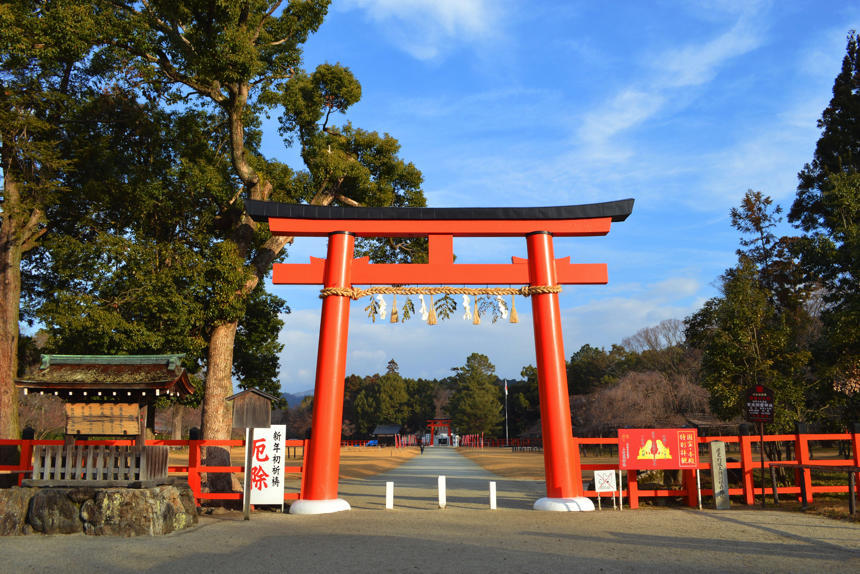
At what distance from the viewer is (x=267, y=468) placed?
9.55 m

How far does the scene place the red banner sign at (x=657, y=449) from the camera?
9.88 meters

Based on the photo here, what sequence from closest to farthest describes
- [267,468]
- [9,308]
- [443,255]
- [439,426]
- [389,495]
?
[267,468] < [389,495] < [443,255] < [9,308] < [439,426]

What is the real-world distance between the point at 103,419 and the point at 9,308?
775 centimetres

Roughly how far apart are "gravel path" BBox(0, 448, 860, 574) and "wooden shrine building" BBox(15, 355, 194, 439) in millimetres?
1812

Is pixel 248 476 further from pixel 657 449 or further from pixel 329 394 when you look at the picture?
pixel 657 449

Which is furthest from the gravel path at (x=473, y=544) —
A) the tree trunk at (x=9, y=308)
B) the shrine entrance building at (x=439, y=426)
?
the shrine entrance building at (x=439, y=426)

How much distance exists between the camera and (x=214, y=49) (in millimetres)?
12484

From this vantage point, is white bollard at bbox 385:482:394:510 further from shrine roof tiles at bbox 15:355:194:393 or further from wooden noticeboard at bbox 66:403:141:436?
wooden noticeboard at bbox 66:403:141:436

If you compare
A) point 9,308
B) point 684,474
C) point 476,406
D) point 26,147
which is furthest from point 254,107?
point 476,406

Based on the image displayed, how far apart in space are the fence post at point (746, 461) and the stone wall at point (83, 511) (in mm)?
9533

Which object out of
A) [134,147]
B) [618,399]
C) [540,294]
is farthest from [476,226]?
[618,399]

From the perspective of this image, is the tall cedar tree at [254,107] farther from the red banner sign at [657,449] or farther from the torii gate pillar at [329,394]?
the red banner sign at [657,449]

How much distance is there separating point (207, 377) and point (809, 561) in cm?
1175

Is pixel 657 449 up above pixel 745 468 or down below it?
above
